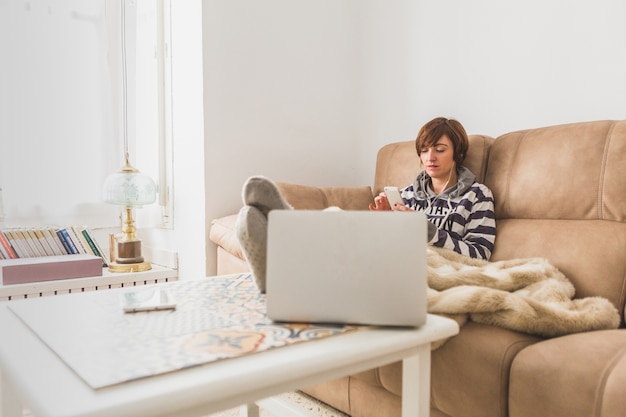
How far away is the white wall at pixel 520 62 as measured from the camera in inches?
71.4

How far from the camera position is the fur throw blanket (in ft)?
A: 3.83

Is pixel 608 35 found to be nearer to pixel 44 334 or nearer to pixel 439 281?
pixel 439 281

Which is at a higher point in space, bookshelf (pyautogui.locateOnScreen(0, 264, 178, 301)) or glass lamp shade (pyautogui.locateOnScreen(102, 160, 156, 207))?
glass lamp shade (pyautogui.locateOnScreen(102, 160, 156, 207))

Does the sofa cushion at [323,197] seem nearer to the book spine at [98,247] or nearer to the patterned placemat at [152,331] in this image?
the book spine at [98,247]

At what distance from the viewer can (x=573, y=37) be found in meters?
1.90

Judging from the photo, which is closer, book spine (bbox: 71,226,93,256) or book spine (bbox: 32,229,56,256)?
book spine (bbox: 32,229,56,256)

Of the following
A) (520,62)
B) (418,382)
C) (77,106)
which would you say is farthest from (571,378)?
(77,106)

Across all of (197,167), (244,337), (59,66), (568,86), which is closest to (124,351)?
(244,337)

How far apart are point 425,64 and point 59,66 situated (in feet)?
5.71

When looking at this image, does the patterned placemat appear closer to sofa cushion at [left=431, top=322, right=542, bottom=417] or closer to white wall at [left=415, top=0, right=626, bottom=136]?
sofa cushion at [left=431, top=322, right=542, bottom=417]

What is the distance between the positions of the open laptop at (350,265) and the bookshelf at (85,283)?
1441mm

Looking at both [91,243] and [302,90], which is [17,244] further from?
[302,90]

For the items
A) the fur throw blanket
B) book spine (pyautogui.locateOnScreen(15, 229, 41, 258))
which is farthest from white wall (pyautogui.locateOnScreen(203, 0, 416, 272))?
the fur throw blanket

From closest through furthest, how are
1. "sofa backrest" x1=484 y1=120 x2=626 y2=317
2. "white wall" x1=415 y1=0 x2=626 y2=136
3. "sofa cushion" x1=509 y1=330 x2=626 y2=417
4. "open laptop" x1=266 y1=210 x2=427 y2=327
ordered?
"open laptop" x1=266 y1=210 x2=427 y2=327
"sofa cushion" x1=509 y1=330 x2=626 y2=417
"sofa backrest" x1=484 y1=120 x2=626 y2=317
"white wall" x1=415 y1=0 x2=626 y2=136
